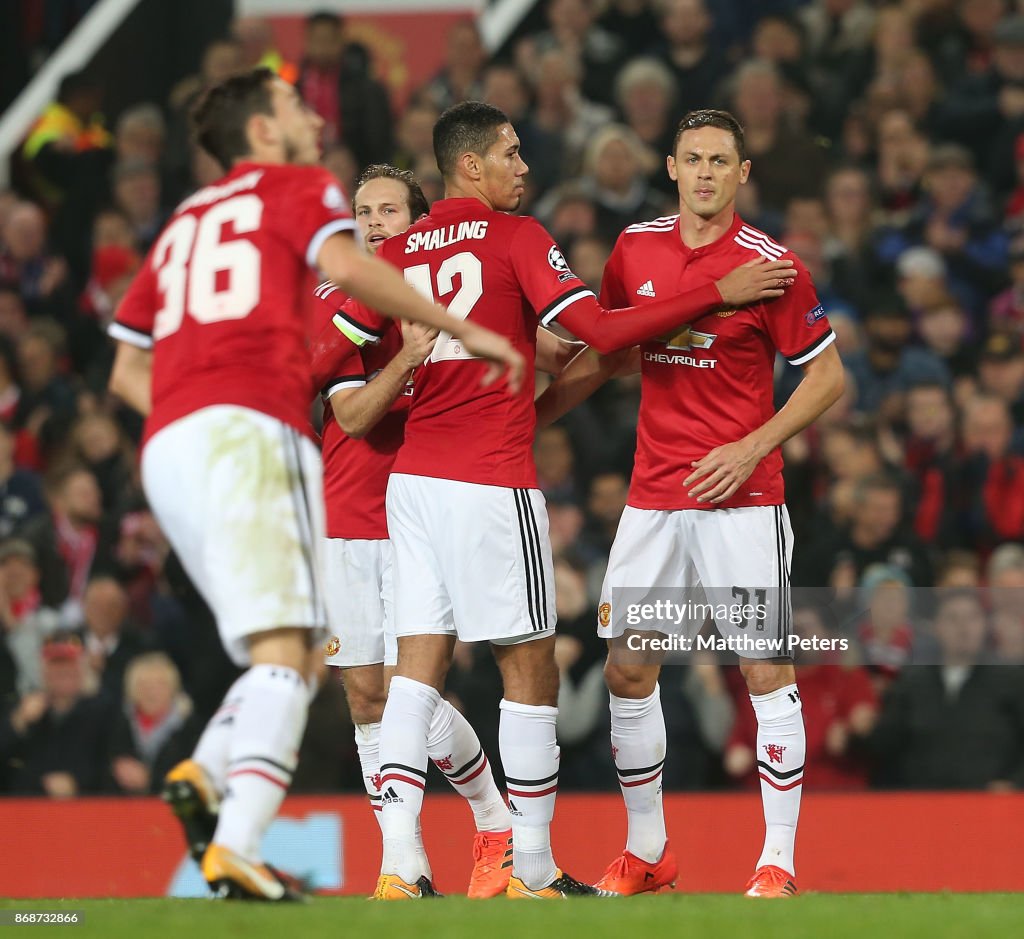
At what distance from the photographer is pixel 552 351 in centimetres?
684

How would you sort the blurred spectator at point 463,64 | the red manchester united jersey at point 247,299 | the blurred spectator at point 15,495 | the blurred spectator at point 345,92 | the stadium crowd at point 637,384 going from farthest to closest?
the blurred spectator at point 345,92 → the blurred spectator at point 463,64 → the blurred spectator at point 15,495 → the stadium crowd at point 637,384 → the red manchester united jersey at point 247,299

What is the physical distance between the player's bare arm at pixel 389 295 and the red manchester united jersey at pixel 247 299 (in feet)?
0.26

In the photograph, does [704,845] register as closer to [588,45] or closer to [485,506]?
[485,506]

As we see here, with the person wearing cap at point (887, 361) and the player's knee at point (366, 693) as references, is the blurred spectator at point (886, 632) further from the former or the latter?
the player's knee at point (366, 693)

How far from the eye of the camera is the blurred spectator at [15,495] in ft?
39.5

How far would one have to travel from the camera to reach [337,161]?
1299cm

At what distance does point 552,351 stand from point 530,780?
1.67m

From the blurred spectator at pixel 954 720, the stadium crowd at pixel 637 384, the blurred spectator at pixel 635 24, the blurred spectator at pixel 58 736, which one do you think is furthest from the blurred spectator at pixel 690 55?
the blurred spectator at pixel 58 736

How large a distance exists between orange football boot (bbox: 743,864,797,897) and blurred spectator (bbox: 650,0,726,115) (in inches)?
307

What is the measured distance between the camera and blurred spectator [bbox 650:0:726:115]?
13180 millimetres

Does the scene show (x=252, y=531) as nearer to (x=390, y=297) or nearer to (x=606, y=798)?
Result: (x=390, y=297)

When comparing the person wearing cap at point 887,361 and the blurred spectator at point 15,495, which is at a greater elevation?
the person wearing cap at point 887,361

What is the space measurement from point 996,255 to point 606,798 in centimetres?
517

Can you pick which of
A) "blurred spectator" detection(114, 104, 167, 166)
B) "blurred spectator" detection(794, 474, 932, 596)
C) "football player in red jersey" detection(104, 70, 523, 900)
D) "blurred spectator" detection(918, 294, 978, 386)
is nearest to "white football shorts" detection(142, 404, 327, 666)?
"football player in red jersey" detection(104, 70, 523, 900)
